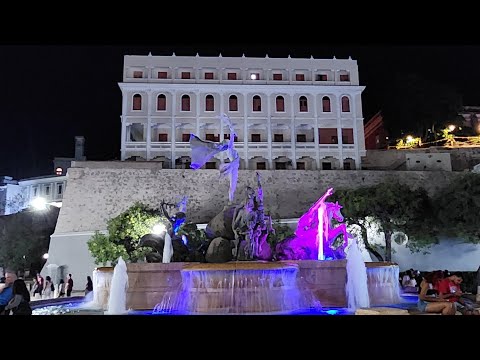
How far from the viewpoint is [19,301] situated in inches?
236

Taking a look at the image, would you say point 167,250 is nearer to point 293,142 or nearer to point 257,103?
point 293,142

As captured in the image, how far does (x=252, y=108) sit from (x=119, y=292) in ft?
99.7

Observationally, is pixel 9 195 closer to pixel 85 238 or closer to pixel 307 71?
pixel 85 238

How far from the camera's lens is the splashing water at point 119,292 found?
10.4 m

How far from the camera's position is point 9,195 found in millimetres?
42812

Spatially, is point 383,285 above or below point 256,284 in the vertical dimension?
below

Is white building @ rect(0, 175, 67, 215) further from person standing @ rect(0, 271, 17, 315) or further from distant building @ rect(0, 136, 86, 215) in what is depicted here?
person standing @ rect(0, 271, 17, 315)

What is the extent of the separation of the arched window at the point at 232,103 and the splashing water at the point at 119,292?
29809 millimetres

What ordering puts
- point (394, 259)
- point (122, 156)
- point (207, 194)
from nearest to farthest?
point (394, 259), point (207, 194), point (122, 156)

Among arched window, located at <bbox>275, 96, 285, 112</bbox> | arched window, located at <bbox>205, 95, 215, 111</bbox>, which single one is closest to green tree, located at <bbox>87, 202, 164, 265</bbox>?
arched window, located at <bbox>205, 95, 215, 111</bbox>

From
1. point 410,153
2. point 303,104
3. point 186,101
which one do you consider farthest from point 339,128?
point 186,101

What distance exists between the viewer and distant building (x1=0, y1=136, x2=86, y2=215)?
4053cm
